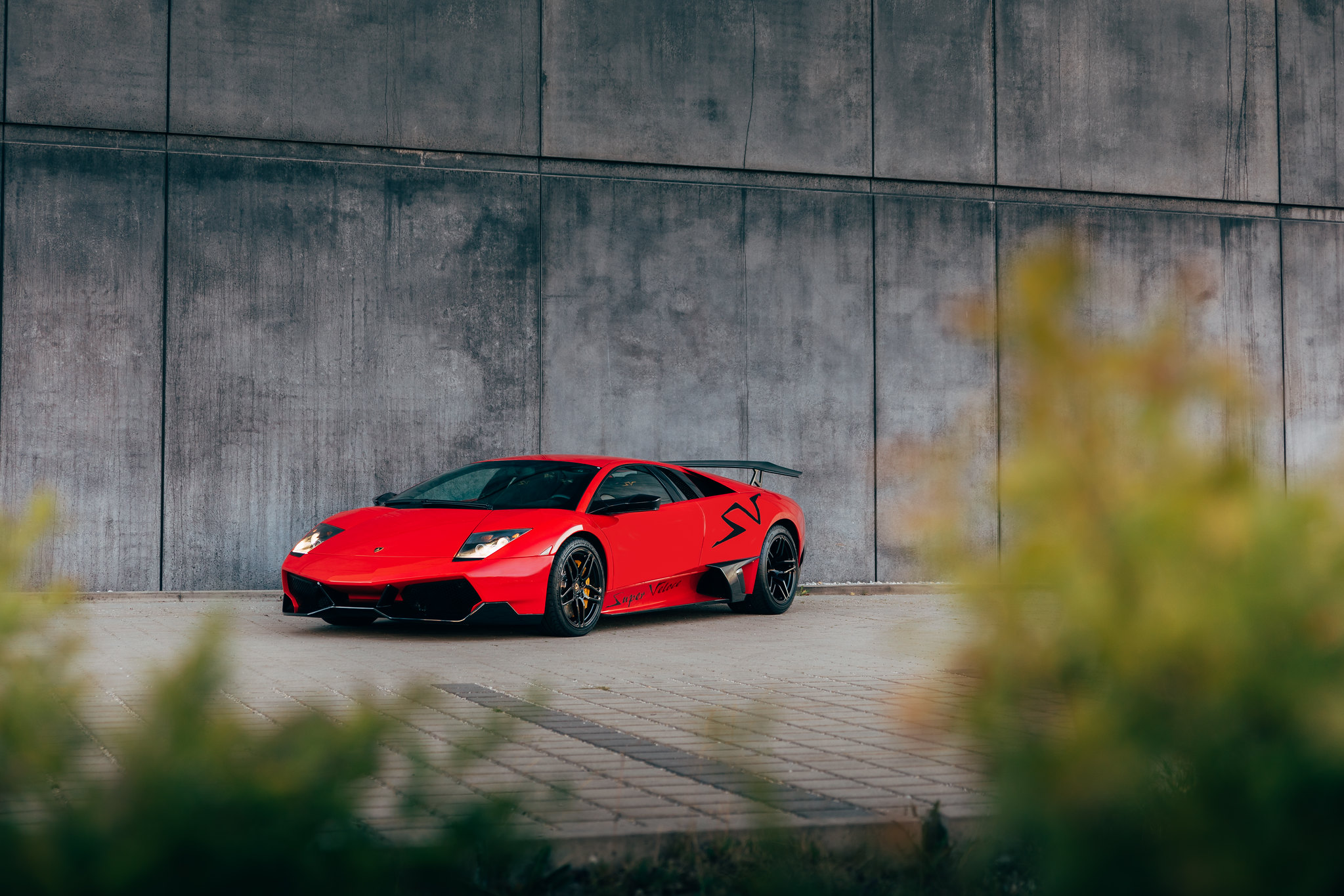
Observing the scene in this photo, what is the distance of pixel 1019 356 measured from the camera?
68.9 inches

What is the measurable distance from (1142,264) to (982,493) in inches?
575

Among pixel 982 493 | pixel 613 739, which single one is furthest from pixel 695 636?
pixel 982 493

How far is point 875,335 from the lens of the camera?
47.7 feet

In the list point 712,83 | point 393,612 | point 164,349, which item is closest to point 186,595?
point 164,349

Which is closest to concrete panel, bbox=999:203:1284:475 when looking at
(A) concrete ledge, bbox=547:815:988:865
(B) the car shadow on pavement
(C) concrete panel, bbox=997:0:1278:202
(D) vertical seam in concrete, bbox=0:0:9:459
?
(C) concrete panel, bbox=997:0:1278:202

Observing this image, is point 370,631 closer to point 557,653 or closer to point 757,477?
point 557,653

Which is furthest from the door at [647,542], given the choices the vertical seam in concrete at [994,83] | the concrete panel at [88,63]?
the vertical seam in concrete at [994,83]

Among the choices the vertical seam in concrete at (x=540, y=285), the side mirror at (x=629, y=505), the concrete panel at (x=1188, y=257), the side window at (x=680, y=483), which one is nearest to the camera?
the side mirror at (x=629, y=505)

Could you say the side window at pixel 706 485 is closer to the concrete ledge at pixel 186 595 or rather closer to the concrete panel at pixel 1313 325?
the concrete ledge at pixel 186 595

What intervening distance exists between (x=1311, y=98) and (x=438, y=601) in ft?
41.5

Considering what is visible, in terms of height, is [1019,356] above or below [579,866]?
above

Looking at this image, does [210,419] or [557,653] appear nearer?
[557,653]

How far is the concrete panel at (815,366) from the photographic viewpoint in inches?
562

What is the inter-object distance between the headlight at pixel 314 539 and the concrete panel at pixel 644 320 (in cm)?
434
